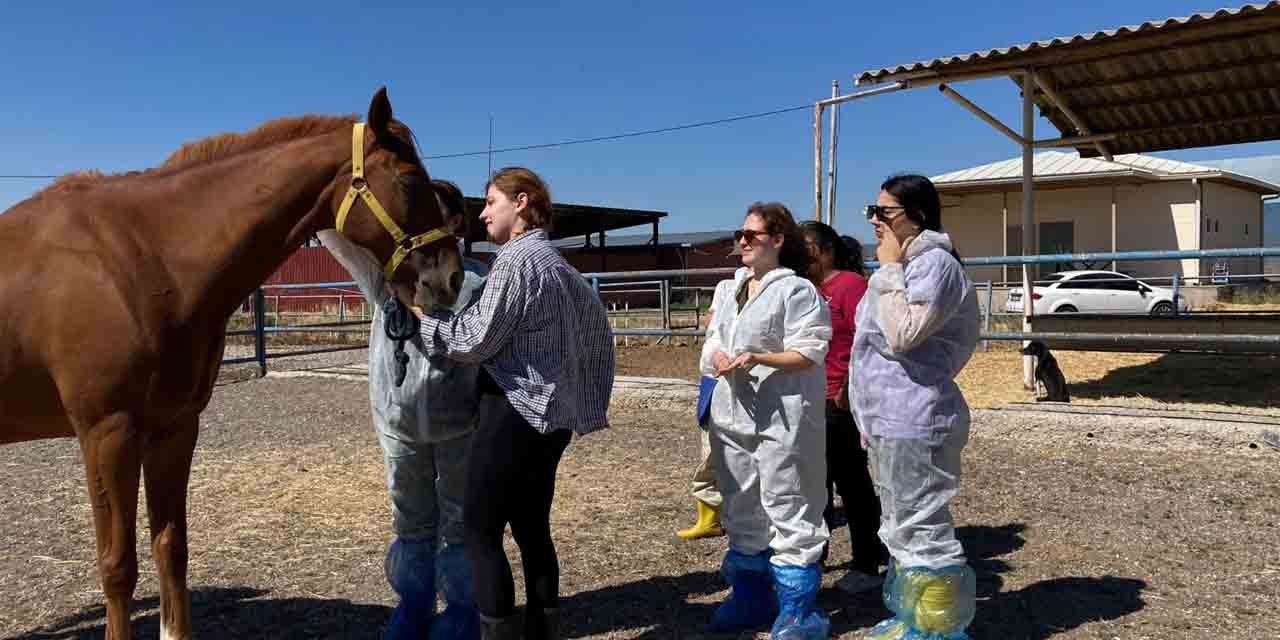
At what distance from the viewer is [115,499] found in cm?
268

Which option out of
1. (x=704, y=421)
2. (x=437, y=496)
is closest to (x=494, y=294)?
(x=437, y=496)

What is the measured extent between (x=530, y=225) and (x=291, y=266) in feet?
108

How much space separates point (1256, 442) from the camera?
5809 mm

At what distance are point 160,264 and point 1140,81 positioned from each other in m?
10.0

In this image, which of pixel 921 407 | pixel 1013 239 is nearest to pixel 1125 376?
pixel 921 407

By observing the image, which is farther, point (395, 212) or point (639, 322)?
point (639, 322)

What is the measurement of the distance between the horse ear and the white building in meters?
22.4

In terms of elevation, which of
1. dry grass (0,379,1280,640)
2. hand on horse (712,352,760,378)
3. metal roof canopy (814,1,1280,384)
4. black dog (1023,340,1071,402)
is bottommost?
dry grass (0,379,1280,640)

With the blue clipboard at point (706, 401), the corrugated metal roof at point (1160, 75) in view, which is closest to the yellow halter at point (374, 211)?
the blue clipboard at point (706, 401)

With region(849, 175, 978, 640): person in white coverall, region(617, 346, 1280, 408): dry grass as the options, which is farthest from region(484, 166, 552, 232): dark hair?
region(617, 346, 1280, 408): dry grass

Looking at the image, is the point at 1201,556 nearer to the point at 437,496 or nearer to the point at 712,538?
the point at 712,538

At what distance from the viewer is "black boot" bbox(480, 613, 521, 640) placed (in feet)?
8.48

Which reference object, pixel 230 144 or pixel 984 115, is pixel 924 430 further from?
pixel 984 115

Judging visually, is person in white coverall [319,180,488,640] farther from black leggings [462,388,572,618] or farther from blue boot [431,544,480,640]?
black leggings [462,388,572,618]
